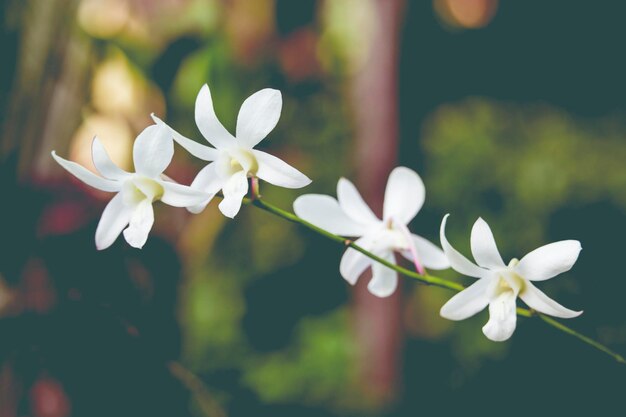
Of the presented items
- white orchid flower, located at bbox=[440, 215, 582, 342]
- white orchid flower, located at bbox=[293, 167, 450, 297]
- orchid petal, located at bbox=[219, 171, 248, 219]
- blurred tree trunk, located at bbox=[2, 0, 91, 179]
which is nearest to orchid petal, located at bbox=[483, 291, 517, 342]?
white orchid flower, located at bbox=[440, 215, 582, 342]

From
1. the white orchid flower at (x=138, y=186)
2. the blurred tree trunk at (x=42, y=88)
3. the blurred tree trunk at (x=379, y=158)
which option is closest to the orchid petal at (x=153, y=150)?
the white orchid flower at (x=138, y=186)

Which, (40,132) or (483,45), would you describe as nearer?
(40,132)

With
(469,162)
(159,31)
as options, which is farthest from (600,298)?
(159,31)

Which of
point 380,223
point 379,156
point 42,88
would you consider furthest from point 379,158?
point 380,223

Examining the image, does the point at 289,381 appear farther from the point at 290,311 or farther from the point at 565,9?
the point at 565,9

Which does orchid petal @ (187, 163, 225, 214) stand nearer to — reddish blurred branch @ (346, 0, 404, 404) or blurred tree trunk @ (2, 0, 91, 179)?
blurred tree trunk @ (2, 0, 91, 179)

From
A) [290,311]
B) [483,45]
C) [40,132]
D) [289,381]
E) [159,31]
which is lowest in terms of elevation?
[289,381]

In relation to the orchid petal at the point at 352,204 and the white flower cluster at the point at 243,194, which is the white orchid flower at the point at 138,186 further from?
the orchid petal at the point at 352,204
